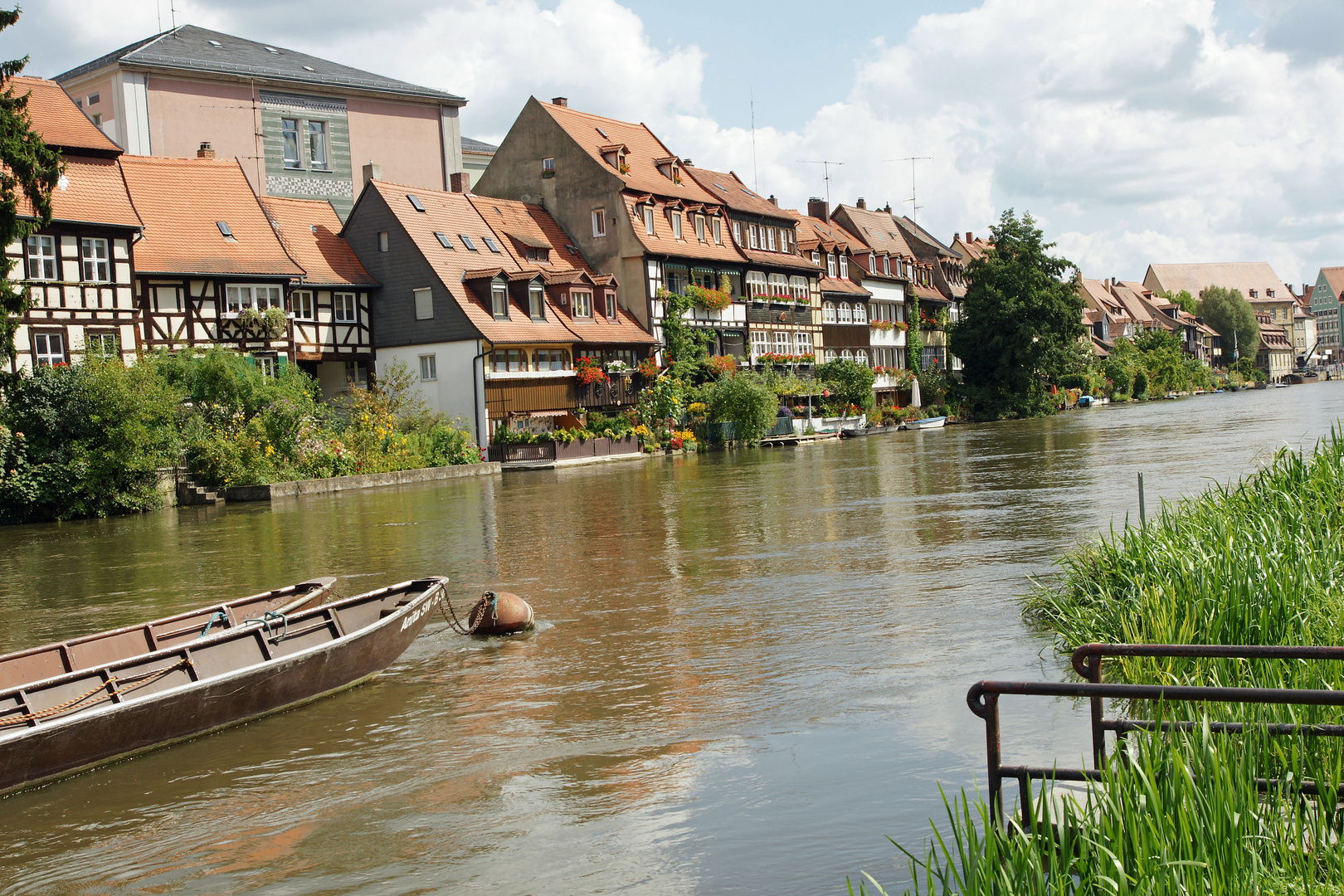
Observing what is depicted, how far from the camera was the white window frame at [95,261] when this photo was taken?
3775 cm

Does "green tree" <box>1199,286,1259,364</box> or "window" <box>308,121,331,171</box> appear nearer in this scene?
"window" <box>308,121,331,171</box>

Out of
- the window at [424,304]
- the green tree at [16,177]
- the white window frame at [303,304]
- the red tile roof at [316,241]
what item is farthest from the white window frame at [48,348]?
the window at [424,304]

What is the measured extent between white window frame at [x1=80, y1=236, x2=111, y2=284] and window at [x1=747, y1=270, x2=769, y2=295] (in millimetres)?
35560

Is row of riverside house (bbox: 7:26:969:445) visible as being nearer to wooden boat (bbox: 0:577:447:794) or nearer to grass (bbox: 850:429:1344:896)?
wooden boat (bbox: 0:577:447:794)

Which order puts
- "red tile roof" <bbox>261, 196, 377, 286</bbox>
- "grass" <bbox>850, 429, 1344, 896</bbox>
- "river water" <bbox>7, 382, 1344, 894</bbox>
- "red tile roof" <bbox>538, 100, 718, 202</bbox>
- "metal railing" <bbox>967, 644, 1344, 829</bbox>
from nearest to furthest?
"metal railing" <bbox>967, 644, 1344, 829</bbox>, "grass" <bbox>850, 429, 1344, 896</bbox>, "river water" <bbox>7, 382, 1344, 894</bbox>, "red tile roof" <bbox>261, 196, 377, 286</bbox>, "red tile roof" <bbox>538, 100, 718, 202</bbox>

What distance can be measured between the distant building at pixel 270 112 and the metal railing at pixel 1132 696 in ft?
178

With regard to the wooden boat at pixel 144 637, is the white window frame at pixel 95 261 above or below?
above

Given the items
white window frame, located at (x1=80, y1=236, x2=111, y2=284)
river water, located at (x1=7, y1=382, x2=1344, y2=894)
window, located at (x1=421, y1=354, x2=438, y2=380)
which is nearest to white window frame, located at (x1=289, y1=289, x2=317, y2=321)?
window, located at (x1=421, y1=354, x2=438, y2=380)

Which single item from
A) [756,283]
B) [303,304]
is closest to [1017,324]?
[756,283]

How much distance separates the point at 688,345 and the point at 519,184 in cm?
1217

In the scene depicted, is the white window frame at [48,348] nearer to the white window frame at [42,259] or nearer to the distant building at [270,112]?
the white window frame at [42,259]

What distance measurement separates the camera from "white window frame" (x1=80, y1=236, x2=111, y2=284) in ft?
124

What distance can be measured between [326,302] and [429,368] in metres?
4.79

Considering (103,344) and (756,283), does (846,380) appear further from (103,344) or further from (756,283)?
(103,344)
